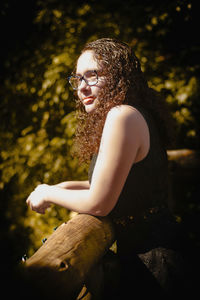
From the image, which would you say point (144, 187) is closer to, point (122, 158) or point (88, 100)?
point (122, 158)

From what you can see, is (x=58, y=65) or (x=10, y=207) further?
(x=10, y=207)

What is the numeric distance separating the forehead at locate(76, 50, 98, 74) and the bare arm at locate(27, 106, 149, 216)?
36 cm

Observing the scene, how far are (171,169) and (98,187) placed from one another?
186 centimetres

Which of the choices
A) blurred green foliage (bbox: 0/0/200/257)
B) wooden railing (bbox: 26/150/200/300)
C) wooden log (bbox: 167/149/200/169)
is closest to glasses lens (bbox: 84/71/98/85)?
wooden railing (bbox: 26/150/200/300)

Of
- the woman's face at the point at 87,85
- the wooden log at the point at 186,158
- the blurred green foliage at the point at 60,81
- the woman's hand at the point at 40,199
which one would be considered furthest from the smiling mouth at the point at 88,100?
the wooden log at the point at 186,158

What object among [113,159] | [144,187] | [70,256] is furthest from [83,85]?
[70,256]

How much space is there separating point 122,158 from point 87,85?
0.55 metres

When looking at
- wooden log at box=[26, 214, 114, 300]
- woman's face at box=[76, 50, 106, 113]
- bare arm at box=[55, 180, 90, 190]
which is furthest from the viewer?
bare arm at box=[55, 180, 90, 190]

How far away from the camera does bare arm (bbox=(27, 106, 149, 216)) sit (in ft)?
4.14

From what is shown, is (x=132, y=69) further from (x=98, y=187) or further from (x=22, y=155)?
(x=22, y=155)

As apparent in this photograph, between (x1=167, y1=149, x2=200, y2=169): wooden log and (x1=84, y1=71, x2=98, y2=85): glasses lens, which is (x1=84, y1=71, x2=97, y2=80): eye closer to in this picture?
(x1=84, y1=71, x2=98, y2=85): glasses lens

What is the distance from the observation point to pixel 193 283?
1.33m

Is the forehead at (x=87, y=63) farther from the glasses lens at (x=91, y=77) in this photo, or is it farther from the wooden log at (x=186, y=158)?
the wooden log at (x=186, y=158)

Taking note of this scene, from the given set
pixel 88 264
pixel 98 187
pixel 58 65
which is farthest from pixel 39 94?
pixel 88 264
